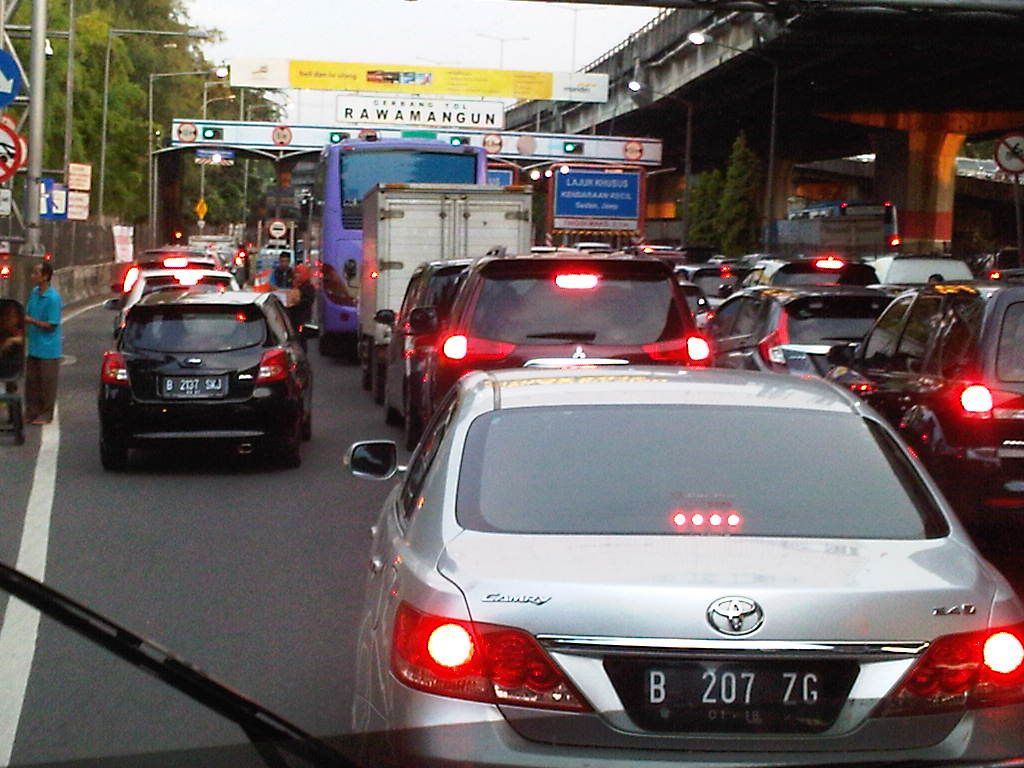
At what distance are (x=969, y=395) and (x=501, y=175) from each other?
4189 centimetres

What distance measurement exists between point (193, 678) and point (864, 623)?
1.89m

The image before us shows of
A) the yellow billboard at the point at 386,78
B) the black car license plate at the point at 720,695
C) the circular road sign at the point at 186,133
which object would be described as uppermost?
the yellow billboard at the point at 386,78

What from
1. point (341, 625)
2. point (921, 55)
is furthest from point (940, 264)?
point (341, 625)

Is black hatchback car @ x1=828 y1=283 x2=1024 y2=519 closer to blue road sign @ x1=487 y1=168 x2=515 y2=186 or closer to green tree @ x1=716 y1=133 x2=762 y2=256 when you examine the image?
blue road sign @ x1=487 y1=168 x2=515 y2=186

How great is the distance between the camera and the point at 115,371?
15.5m

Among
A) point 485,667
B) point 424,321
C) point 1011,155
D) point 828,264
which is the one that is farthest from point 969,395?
point 828,264

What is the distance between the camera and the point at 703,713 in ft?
13.7

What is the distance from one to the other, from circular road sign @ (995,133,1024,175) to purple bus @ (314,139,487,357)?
1009 cm

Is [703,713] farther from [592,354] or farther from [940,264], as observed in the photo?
[940,264]

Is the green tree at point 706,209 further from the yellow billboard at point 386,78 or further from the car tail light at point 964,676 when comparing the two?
the car tail light at point 964,676

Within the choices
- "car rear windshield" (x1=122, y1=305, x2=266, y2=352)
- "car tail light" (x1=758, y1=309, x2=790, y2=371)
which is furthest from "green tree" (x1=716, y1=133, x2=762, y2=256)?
"car rear windshield" (x1=122, y1=305, x2=266, y2=352)

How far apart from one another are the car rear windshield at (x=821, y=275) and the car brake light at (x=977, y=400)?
17.9 meters

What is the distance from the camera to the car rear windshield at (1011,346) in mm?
10109

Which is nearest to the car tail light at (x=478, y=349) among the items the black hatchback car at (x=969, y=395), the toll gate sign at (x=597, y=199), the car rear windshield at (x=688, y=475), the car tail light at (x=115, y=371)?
the black hatchback car at (x=969, y=395)
